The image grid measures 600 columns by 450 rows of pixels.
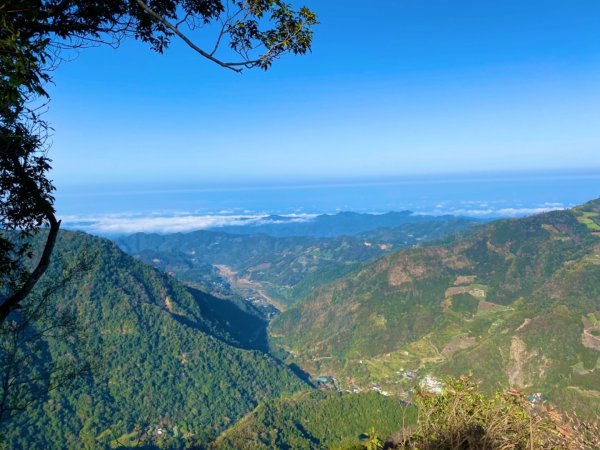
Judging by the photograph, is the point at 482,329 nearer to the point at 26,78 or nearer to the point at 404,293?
the point at 404,293

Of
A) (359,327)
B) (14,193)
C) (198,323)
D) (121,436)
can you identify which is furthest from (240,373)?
(14,193)

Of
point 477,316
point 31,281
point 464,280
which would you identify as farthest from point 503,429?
point 464,280

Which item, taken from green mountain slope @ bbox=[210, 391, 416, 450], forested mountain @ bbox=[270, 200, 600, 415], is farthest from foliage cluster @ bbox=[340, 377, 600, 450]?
forested mountain @ bbox=[270, 200, 600, 415]

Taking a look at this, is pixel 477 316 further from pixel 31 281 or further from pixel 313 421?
pixel 31 281

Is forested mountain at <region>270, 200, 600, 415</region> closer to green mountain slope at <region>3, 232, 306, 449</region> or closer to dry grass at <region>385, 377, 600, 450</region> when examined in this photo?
green mountain slope at <region>3, 232, 306, 449</region>

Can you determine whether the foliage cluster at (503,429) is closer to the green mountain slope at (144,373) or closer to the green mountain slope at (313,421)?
the green mountain slope at (313,421)

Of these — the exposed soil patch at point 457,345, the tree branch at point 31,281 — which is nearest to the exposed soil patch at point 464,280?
the exposed soil patch at point 457,345
